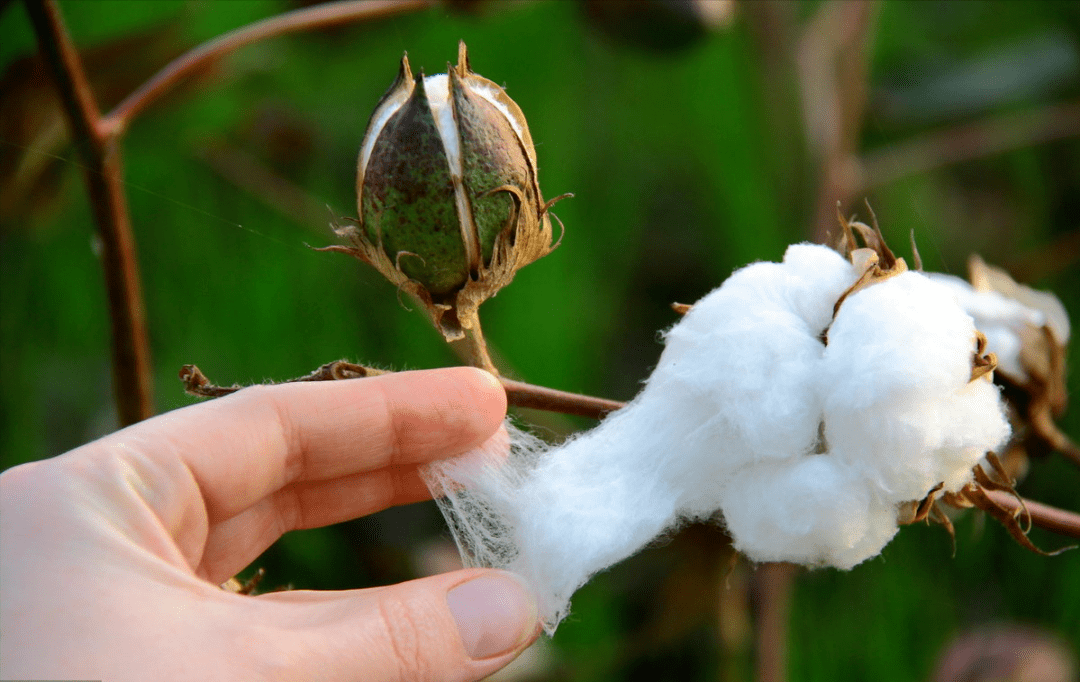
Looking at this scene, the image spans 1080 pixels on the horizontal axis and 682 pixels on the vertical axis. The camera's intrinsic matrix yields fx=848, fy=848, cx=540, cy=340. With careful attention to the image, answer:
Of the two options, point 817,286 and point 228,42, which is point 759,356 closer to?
point 817,286

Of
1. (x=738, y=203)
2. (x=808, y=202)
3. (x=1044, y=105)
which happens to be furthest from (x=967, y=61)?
(x=738, y=203)

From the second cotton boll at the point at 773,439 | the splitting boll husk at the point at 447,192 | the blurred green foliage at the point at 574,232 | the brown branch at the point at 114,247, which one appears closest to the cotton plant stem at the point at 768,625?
the blurred green foliage at the point at 574,232

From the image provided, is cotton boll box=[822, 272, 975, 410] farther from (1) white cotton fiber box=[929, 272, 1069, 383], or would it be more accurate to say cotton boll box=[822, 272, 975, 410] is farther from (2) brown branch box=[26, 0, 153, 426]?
(2) brown branch box=[26, 0, 153, 426]

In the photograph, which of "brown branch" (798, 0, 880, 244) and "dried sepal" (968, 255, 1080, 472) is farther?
"brown branch" (798, 0, 880, 244)

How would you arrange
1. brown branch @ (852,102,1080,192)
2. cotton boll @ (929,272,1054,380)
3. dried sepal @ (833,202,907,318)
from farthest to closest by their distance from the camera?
brown branch @ (852,102,1080,192) → cotton boll @ (929,272,1054,380) → dried sepal @ (833,202,907,318)

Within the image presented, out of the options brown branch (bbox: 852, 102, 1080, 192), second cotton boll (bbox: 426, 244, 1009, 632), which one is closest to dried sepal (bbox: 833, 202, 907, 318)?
second cotton boll (bbox: 426, 244, 1009, 632)
